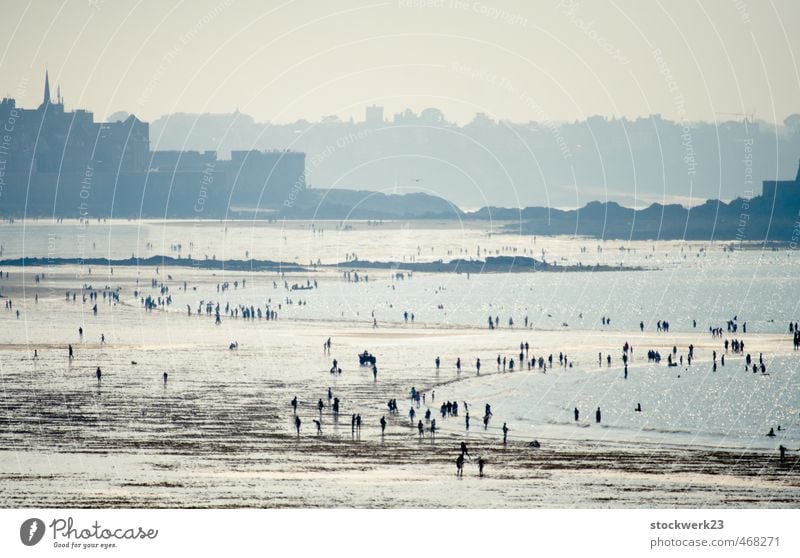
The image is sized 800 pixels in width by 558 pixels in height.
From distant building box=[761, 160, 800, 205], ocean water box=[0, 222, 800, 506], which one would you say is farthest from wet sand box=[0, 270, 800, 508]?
distant building box=[761, 160, 800, 205]

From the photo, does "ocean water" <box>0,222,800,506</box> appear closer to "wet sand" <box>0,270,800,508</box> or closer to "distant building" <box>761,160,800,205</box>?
"wet sand" <box>0,270,800,508</box>

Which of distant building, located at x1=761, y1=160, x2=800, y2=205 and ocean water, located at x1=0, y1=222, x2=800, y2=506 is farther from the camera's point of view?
distant building, located at x1=761, y1=160, x2=800, y2=205

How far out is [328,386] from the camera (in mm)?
48031

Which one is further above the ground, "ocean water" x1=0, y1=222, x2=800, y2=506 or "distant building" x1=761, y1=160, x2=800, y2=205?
"distant building" x1=761, y1=160, x2=800, y2=205

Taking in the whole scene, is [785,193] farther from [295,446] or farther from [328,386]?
[295,446]

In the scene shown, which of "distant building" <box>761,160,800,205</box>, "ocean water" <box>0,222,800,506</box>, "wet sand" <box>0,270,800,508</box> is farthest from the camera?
"distant building" <box>761,160,800,205</box>

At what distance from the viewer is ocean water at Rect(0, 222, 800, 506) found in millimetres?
32250

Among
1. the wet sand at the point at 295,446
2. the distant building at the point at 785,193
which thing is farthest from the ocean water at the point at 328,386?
the distant building at the point at 785,193

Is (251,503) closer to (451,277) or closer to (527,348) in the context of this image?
(527,348)

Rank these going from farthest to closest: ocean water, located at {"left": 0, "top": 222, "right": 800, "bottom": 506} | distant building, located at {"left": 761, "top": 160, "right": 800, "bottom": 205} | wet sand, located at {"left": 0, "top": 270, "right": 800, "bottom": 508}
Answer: distant building, located at {"left": 761, "top": 160, "right": 800, "bottom": 205} → ocean water, located at {"left": 0, "top": 222, "right": 800, "bottom": 506} → wet sand, located at {"left": 0, "top": 270, "right": 800, "bottom": 508}

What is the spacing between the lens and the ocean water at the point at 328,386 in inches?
1270

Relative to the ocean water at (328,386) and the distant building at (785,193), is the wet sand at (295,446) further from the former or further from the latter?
the distant building at (785,193)

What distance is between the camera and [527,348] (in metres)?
60.5

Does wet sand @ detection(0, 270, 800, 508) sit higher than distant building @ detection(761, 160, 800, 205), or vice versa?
distant building @ detection(761, 160, 800, 205)
